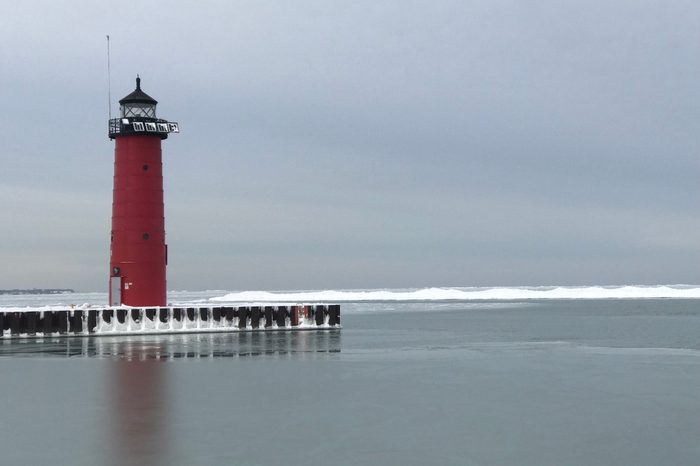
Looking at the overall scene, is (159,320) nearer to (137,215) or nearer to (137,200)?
(137,215)

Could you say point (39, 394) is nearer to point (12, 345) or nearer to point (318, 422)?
point (318, 422)

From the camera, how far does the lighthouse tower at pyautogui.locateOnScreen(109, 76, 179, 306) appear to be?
3597 centimetres

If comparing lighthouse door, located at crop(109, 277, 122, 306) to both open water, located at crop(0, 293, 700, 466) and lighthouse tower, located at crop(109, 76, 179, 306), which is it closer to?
lighthouse tower, located at crop(109, 76, 179, 306)

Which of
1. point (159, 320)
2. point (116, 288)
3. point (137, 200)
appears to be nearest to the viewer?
point (159, 320)

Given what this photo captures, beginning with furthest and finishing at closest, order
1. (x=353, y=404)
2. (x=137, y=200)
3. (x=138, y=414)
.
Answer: (x=137, y=200)
(x=353, y=404)
(x=138, y=414)

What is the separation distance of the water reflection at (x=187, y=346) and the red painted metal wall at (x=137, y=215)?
2639 mm

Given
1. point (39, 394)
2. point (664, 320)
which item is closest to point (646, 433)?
point (39, 394)

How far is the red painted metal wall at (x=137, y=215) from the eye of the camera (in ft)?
118

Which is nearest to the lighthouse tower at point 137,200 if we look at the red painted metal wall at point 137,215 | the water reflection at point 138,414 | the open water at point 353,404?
the red painted metal wall at point 137,215

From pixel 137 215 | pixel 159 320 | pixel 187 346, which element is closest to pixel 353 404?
pixel 187 346

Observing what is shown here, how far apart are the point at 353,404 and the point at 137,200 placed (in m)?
22.9

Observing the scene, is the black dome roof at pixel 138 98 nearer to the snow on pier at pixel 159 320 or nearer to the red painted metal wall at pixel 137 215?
the red painted metal wall at pixel 137 215

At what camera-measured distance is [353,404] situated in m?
15.5

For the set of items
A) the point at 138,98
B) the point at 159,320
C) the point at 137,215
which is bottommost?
the point at 159,320
